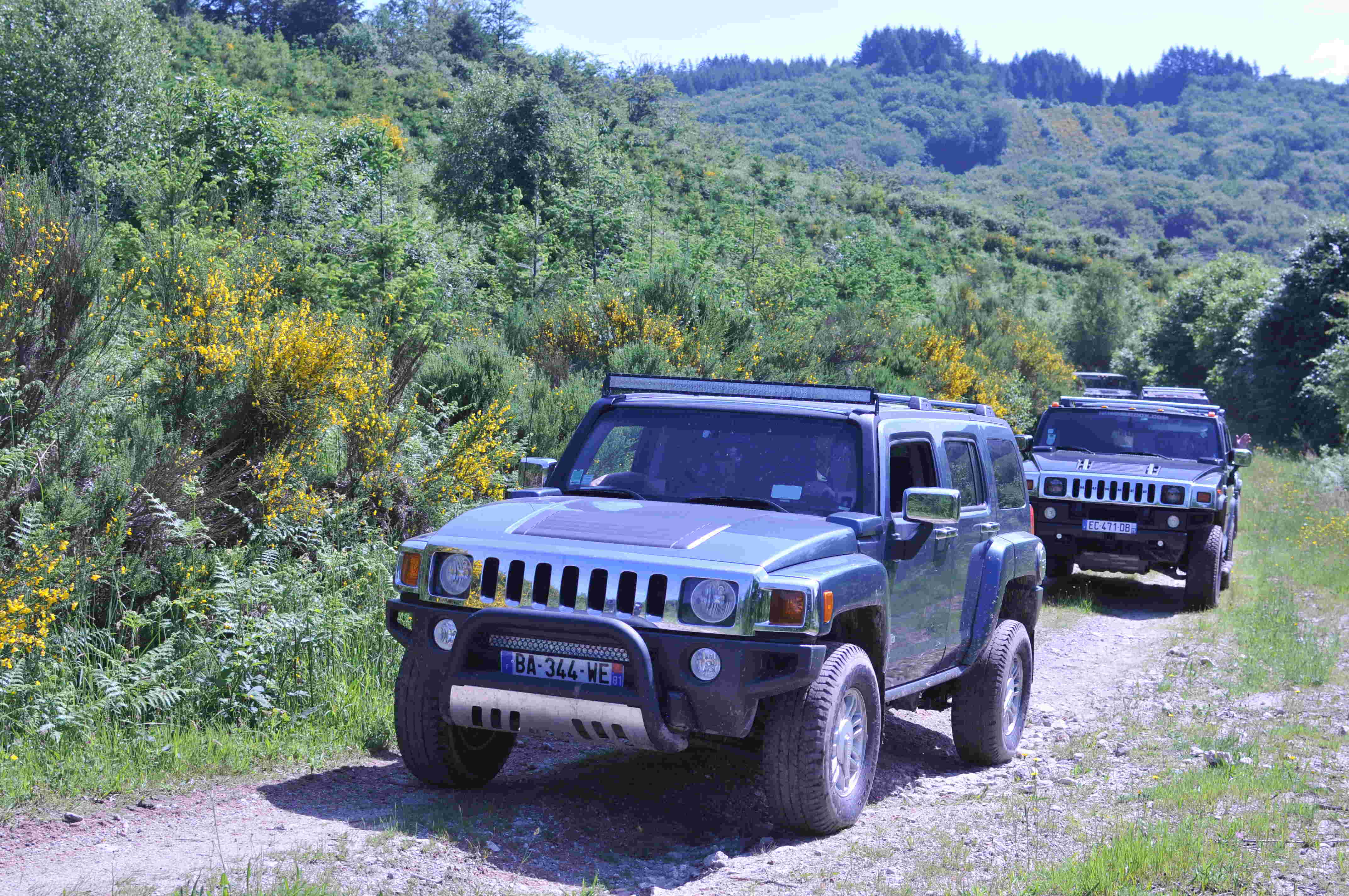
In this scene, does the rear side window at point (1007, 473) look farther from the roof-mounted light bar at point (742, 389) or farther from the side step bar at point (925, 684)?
the roof-mounted light bar at point (742, 389)

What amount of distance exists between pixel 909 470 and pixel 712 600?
6.07ft

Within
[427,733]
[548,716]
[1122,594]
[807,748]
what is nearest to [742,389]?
[807,748]

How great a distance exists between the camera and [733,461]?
5.89 metres

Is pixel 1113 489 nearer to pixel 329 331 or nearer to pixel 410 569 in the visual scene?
pixel 329 331

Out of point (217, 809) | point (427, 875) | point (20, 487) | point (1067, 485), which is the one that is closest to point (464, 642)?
point (427, 875)

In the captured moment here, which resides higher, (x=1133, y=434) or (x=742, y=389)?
(x=742, y=389)

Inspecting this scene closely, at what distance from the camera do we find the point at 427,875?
4.44 metres

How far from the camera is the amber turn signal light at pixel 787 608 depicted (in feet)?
15.6

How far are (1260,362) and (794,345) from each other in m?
27.3

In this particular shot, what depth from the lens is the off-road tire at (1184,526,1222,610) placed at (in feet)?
40.5

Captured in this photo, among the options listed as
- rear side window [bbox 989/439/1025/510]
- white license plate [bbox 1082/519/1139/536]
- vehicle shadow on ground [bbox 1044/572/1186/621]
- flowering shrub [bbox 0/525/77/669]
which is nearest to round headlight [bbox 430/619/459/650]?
flowering shrub [bbox 0/525/77/669]

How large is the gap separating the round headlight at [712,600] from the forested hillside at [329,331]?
2321mm

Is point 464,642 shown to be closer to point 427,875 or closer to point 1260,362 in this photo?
point 427,875

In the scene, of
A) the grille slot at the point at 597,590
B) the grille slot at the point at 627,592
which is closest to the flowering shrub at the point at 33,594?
the grille slot at the point at 597,590
